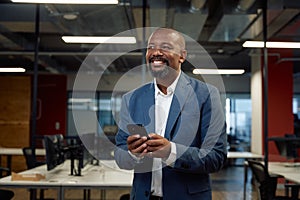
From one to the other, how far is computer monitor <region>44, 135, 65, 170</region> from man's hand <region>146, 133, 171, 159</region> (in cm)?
246

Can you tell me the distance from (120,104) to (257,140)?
21.9 ft

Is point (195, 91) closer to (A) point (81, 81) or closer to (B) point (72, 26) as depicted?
(A) point (81, 81)

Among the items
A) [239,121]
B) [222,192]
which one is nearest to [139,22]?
[222,192]

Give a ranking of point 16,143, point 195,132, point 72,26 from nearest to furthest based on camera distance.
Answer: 1. point 195,132
2. point 72,26
3. point 16,143

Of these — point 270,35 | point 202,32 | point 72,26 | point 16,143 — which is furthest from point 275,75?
point 16,143

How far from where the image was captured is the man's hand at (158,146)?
1196mm

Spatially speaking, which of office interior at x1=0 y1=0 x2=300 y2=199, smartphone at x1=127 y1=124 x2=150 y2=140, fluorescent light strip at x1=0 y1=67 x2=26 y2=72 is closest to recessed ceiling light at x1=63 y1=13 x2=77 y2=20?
office interior at x1=0 y1=0 x2=300 y2=199

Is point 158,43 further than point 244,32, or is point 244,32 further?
point 244,32

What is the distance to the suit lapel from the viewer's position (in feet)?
4.28

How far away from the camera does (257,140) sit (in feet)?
25.1

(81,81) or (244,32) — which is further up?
(244,32)

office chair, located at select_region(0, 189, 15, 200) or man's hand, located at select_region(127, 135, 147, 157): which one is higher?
man's hand, located at select_region(127, 135, 147, 157)

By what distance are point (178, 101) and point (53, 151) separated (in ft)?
8.10

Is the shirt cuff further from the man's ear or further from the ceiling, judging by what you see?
the ceiling
